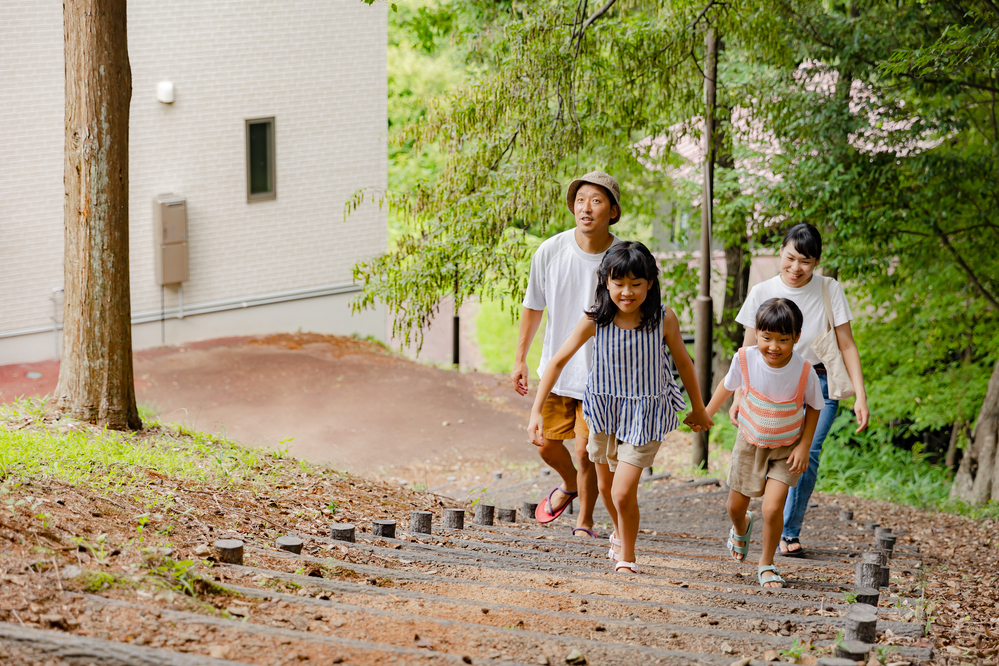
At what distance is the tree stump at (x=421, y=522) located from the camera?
4.77 meters

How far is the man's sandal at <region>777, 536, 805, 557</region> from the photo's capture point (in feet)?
16.9

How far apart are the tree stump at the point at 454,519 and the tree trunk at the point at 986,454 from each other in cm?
689

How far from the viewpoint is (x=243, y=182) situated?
1571 cm

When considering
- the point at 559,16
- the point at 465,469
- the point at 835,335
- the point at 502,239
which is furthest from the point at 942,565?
the point at 465,469

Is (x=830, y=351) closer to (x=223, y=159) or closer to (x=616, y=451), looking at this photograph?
(x=616, y=451)

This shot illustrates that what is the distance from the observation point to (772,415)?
14.1 feet

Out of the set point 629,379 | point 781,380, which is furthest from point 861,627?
point 629,379

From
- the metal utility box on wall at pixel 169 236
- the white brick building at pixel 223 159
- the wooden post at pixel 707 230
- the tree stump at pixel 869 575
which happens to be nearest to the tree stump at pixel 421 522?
the tree stump at pixel 869 575

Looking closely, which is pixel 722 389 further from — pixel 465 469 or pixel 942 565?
pixel 465 469

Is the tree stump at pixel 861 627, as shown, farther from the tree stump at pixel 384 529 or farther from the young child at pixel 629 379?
the tree stump at pixel 384 529

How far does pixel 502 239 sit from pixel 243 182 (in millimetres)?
9003

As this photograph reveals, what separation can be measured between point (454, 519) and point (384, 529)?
0.68 meters

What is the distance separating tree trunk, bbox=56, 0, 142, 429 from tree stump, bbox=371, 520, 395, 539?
2866 mm

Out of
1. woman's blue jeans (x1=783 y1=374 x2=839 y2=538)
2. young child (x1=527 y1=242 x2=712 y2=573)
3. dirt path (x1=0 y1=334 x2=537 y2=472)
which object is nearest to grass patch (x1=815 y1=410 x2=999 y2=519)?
dirt path (x1=0 y1=334 x2=537 y2=472)
